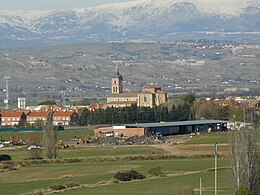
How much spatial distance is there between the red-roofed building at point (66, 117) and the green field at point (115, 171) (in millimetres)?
27448

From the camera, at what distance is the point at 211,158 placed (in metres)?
42.6

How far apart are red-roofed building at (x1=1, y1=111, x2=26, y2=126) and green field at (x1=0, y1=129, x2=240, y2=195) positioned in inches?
1098

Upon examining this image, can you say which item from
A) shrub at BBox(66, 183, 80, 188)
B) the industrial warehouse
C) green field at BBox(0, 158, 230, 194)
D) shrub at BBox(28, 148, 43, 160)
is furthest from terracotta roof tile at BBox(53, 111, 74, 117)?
shrub at BBox(66, 183, 80, 188)

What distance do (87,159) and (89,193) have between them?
15484mm

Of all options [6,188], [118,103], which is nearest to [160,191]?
[6,188]

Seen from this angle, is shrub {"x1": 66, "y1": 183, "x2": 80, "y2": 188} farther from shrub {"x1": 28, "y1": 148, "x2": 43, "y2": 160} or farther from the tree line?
the tree line

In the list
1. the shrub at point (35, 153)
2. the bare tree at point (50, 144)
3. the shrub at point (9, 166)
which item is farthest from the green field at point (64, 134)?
the shrub at point (9, 166)

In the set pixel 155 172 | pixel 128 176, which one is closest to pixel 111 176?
pixel 128 176

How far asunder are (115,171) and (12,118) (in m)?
46.5

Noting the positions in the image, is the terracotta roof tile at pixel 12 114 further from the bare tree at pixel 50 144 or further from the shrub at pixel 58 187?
the shrub at pixel 58 187

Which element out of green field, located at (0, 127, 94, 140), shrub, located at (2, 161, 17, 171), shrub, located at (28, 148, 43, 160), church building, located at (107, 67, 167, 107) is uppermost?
church building, located at (107, 67, 167, 107)

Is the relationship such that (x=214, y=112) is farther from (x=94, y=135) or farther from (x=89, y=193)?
(x=89, y=193)

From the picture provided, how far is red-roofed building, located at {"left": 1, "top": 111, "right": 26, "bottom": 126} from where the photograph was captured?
8168cm

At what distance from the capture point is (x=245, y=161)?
79.9 ft
